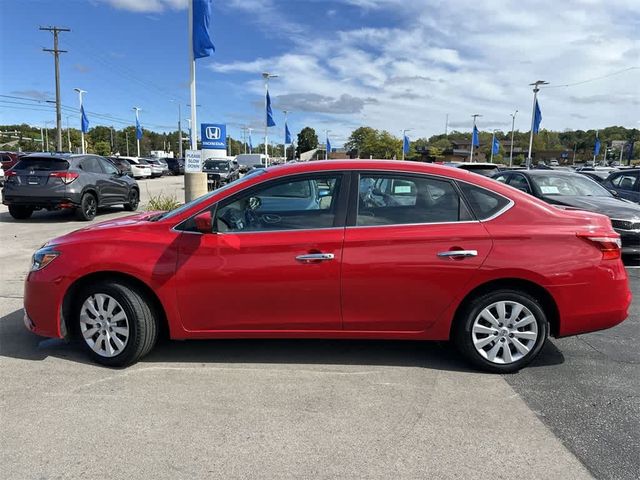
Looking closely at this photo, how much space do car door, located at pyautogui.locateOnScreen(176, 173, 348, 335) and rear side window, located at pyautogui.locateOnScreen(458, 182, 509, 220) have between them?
3.22 feet

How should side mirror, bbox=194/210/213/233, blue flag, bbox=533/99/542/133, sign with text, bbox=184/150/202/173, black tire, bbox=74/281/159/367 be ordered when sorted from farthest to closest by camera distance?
blue flag, bbox=533/99/542/133, sign with text, bbox=184/150/202/173, black tire, bbox=74/281/159/367, side mirror, bbox=194/210/213/233

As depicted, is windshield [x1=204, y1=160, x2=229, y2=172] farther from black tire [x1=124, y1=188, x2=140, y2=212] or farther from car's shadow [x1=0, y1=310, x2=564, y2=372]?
car's shadow [x1=0, y1=310, x2=564, y2=372]

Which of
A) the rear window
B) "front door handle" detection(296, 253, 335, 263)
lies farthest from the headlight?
the rear window

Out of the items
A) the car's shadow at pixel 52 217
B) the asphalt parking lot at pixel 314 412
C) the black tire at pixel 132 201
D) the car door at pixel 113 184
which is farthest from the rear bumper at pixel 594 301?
the black tire at pixel 132 201

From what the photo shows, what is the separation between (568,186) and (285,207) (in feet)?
24.2

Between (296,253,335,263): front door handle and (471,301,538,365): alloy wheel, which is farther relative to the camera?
(471,301,538,365): alloy wheel

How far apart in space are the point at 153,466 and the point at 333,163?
255 centimetres

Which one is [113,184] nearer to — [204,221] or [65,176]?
[65,176]

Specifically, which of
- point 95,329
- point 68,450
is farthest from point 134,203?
point 68,450

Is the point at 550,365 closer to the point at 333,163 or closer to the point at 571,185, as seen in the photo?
the point at 333,163

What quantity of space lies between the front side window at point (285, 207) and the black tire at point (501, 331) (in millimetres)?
1314

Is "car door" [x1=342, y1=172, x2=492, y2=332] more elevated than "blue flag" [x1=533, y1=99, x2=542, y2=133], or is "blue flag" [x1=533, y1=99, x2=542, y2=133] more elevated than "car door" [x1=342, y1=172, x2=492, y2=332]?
"blue flag" [x1=533, y1=99, x2=542, y2=133]

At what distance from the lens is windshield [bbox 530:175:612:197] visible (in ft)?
29.7

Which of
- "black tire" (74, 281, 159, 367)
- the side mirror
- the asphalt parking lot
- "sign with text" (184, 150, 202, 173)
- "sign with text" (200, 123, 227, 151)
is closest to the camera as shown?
the asphalt parking lot
